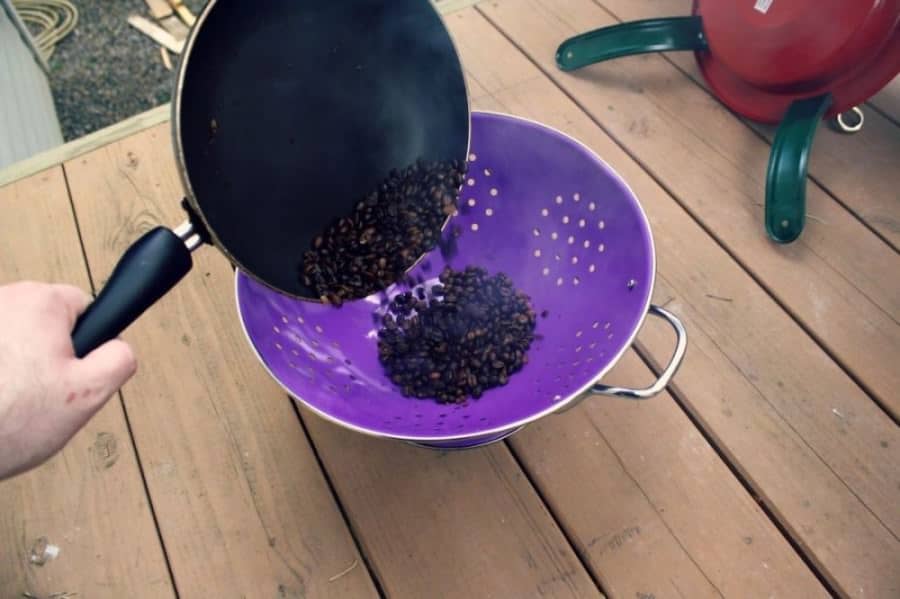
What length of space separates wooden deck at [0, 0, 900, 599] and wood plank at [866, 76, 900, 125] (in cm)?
18

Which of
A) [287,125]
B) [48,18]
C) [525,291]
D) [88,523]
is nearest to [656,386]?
[525,291]

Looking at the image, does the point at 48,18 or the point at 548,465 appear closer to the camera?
the point at 548,465

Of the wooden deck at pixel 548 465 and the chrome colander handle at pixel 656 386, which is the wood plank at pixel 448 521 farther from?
the chrome colander handle at pixel 656 386

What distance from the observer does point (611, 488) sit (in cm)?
87

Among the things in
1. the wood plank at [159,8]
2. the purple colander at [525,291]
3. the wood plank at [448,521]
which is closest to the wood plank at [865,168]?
the purple colander at [525,291]

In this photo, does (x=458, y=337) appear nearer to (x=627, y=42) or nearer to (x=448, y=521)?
(x=448, y=521)

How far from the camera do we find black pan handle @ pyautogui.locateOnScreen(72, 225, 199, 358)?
57 cm

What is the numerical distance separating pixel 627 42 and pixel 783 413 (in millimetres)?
791

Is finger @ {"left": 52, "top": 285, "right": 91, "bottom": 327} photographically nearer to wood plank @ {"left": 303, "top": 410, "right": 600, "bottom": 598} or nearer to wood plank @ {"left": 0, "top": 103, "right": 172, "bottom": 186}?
wood plank @ {"left": 303, "top": 410, "right": 600, "bottom": 598}

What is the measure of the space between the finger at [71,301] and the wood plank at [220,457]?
363 mm

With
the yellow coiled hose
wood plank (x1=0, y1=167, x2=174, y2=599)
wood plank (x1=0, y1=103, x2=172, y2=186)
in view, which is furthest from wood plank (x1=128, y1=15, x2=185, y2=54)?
wood plank (x1=0, y1=167, x2=174, y2=599)

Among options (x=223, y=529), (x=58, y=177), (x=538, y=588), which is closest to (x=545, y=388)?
(x=538, y=588)

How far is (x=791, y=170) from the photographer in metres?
1.11

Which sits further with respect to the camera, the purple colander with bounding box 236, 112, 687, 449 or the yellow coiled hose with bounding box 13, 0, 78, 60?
the yellow coiled hose with bounding box 13, 0, 78, 60
